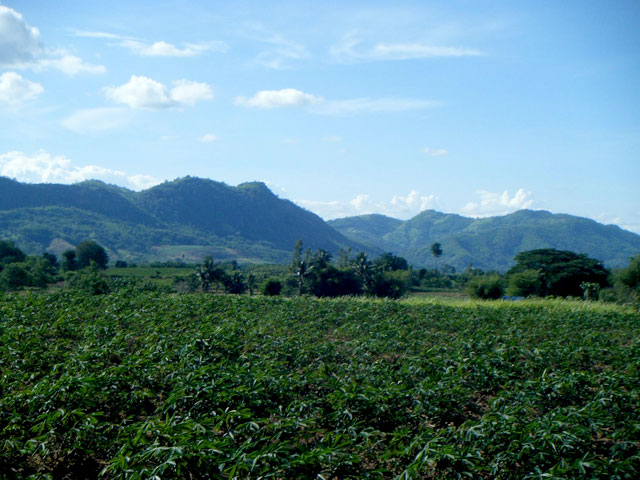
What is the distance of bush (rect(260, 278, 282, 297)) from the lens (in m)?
50.1

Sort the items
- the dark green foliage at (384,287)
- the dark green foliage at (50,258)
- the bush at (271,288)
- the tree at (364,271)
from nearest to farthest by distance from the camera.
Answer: the bush at (271,288), the dark green foliage at (384,287), the tree at (364,271), the dark green foliage at (50,258)

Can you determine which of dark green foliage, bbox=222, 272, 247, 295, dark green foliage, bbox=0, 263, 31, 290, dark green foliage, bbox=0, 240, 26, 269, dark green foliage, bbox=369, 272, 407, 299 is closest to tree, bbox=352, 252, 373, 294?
dark green foliage, bbox=369, 272, 407, 299

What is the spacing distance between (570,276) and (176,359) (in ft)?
171

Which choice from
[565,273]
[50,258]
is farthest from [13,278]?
[565,273]

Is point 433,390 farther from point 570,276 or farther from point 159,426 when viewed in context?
point 570,276

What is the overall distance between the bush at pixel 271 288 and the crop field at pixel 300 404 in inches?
1510

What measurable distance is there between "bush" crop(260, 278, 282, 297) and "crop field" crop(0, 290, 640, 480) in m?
38.4

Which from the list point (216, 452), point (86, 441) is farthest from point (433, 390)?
point (86, 441)

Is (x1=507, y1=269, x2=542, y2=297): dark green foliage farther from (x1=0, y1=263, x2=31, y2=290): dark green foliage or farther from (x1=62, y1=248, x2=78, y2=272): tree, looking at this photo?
(x1=62, y1=248, x2=78, y2=272): tree

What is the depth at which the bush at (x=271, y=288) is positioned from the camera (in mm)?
50125

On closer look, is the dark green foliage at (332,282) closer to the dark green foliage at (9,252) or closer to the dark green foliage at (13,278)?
the dark green foliage at (13,278)

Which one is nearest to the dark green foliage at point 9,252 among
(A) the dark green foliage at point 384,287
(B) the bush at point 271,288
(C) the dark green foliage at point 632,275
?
(B) the bush at point 271,288

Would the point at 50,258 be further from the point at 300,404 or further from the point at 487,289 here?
the point at 300,404

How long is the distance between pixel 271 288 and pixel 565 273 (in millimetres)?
33618
